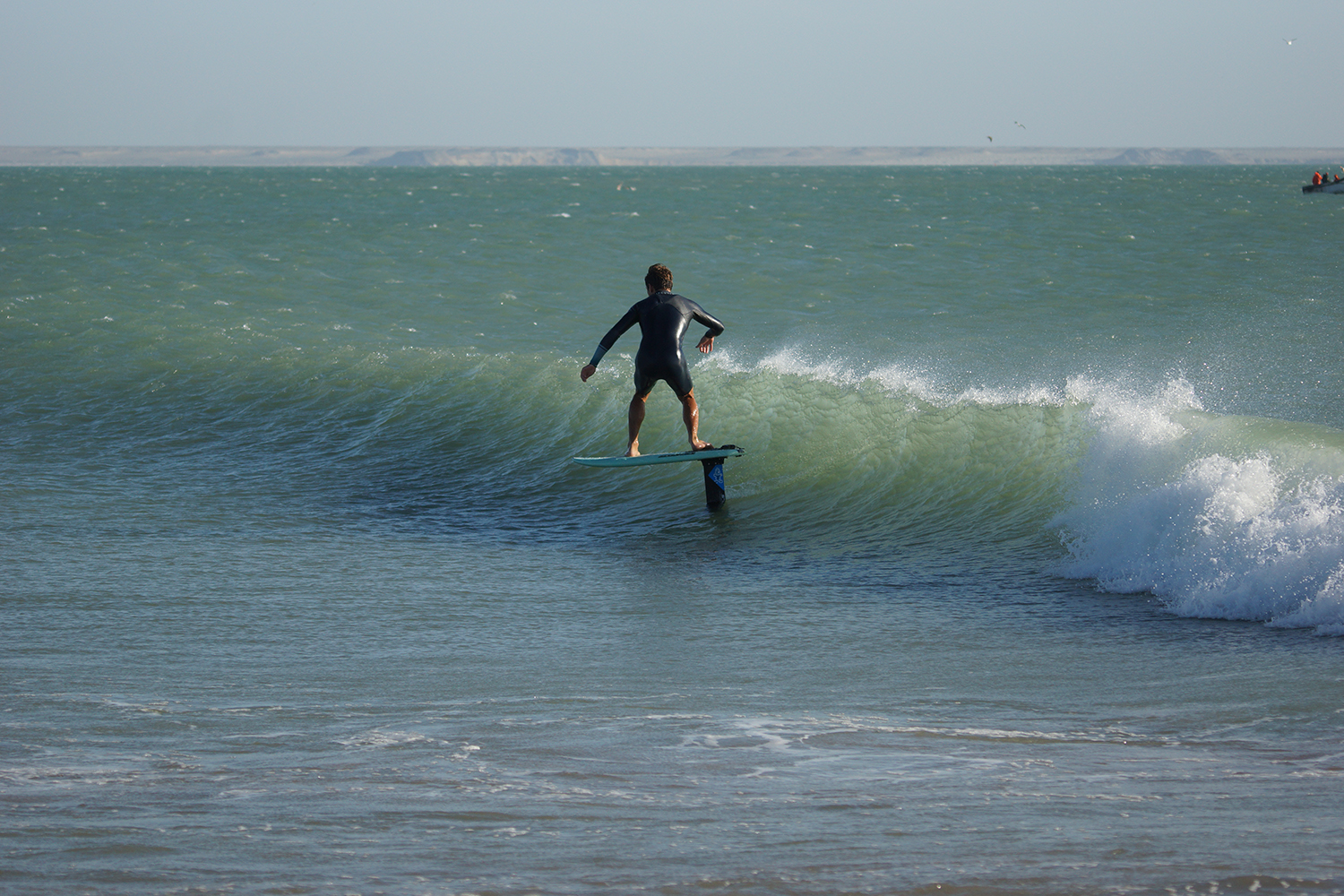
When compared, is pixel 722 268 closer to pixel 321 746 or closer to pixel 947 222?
pixel 947 222

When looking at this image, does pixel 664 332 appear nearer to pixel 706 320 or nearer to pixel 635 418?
pixel 706 320

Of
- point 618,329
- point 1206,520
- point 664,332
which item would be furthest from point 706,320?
point 1206,520

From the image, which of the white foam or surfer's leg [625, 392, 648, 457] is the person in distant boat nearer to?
surfer's leg [625, 392, 648, 457]

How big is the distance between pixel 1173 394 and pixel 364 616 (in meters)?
6.26

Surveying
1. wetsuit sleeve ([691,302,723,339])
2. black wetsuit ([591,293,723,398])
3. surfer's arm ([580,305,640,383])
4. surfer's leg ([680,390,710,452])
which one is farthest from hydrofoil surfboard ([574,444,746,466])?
wetsuit sleeve ([691,302,723,339])

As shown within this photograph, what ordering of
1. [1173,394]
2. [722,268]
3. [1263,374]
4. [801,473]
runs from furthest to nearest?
[722,268] → [1263,374] → [801,473] → [1173,394]

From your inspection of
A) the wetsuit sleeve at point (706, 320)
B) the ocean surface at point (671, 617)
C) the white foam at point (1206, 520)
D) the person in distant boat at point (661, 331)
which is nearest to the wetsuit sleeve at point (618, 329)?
the person in distant boat at point (661, 331)

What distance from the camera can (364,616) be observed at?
6715 mm

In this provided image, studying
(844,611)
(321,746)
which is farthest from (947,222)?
(321,746)

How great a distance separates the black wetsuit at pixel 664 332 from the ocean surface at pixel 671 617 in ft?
3.98

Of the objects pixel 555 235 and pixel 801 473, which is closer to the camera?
pixel 801 473

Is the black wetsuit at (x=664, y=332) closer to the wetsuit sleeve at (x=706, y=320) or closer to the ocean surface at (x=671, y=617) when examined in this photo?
the wetsuit sleeve at (x=706, y=320)

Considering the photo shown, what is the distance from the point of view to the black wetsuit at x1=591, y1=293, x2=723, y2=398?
8.95 meters

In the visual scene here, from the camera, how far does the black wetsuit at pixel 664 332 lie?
29.4 feet
